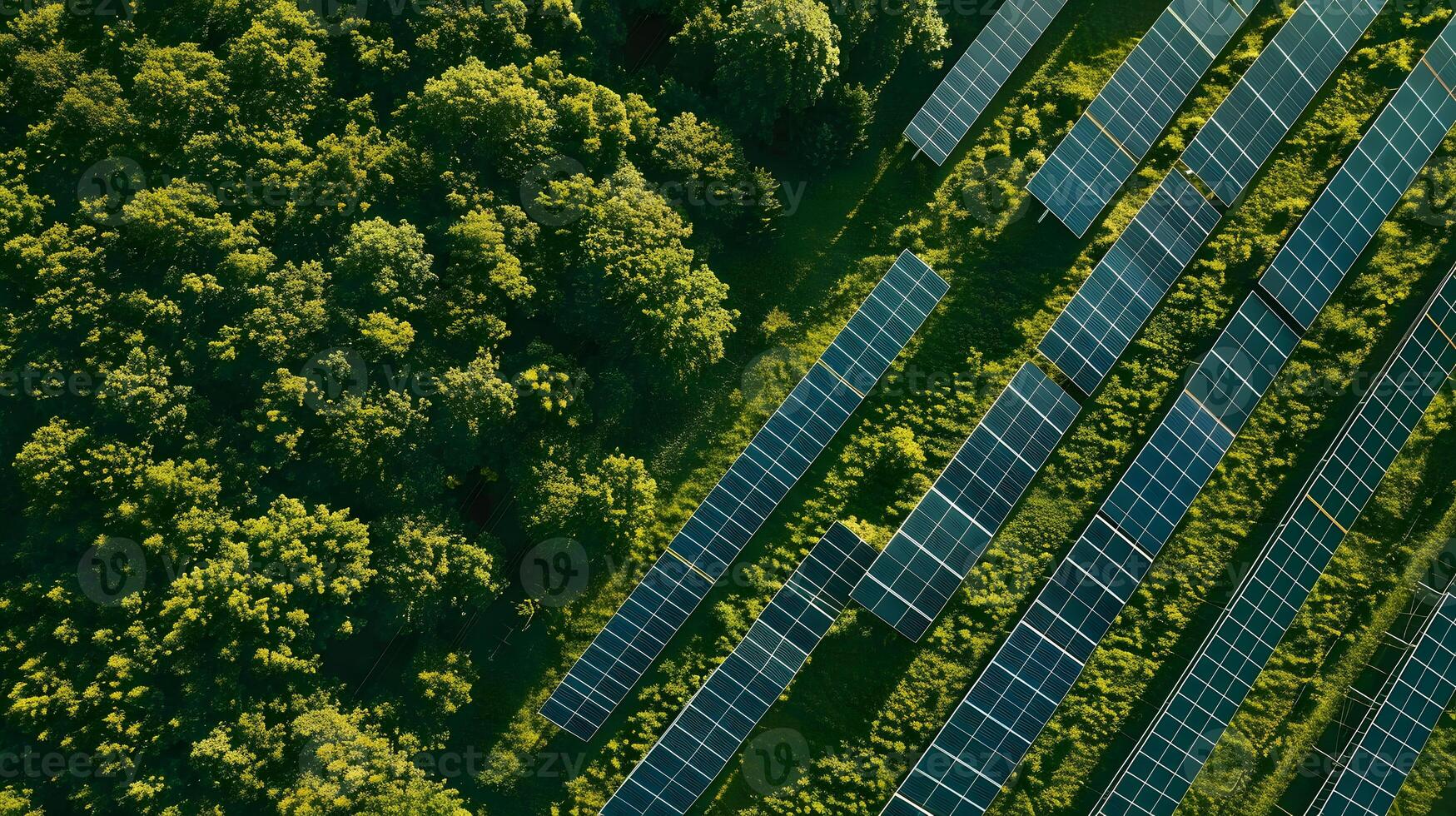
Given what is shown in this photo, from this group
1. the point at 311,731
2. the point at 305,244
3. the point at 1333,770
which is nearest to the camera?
the point at 311,731

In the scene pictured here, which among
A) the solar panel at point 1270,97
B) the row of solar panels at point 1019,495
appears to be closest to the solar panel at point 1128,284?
the row of solar panels at point 1019,495

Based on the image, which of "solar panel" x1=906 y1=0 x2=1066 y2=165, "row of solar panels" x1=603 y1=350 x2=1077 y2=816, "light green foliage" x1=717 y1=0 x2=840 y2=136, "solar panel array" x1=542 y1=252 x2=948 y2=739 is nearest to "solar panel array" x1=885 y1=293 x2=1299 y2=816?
"row of solar panels" x1=603 y1=350 x2=1077 y2=816

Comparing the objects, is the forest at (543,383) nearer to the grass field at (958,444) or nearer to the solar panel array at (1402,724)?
the grass field at (958,444)

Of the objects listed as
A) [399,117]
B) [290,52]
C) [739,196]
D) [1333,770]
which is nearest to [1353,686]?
[1333,770]

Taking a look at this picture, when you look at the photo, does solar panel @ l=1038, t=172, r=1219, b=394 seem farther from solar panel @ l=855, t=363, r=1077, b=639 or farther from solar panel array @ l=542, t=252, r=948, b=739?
solar panel array @ l=542, t=252, r=948, b=739

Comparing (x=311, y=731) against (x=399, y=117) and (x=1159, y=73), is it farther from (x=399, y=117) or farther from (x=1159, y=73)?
(x=1159, y=73)

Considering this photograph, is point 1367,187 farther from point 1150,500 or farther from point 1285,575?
point 1285,575
